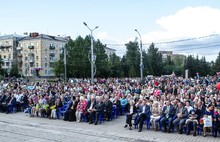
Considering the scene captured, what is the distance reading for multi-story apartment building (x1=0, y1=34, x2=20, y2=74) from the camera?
301 feet

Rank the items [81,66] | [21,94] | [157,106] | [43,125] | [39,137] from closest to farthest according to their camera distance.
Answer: [39,137] < [157,106] < [43,125] < [21,94] < [81,66]

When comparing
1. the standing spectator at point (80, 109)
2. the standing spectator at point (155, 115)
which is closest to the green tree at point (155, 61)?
the standing spectator at point (80, 109)

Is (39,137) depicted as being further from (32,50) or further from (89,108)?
(32,50)

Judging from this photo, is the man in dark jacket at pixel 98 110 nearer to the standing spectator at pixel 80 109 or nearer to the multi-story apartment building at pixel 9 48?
the standing spectator at pixel 80 109

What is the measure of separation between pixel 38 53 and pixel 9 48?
12307 millimetres

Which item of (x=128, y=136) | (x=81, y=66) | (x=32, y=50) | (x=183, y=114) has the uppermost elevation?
(x=32, y=50)

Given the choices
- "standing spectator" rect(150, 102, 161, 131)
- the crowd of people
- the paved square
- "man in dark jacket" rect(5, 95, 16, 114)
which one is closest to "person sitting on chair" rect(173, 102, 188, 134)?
the crowd of people

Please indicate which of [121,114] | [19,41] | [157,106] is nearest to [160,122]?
[157,106]

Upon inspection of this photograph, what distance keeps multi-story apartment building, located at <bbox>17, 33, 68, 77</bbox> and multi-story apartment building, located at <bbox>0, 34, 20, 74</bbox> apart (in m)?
2.00

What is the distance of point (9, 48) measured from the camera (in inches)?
3647

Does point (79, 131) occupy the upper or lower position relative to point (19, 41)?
lower

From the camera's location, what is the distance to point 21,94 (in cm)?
2017

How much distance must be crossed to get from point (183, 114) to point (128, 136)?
2.71 m

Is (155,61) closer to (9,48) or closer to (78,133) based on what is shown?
(9,48)
